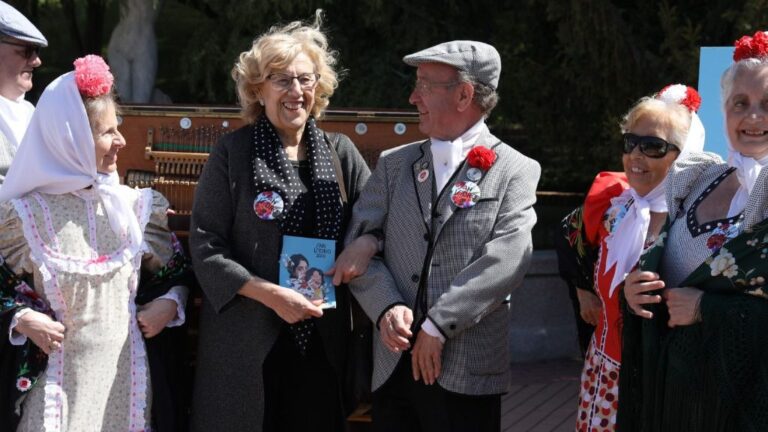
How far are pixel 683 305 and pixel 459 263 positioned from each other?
0.84m

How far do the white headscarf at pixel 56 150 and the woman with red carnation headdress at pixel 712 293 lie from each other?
1947 millimetres

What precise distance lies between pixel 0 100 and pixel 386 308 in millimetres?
1904

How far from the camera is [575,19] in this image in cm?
707

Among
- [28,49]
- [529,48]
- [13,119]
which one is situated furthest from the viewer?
[529,48]

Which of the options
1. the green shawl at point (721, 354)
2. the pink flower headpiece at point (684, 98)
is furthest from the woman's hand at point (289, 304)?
the pink flower headpiece at point (684, 98)

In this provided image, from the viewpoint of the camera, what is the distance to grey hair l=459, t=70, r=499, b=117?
3.70 meters

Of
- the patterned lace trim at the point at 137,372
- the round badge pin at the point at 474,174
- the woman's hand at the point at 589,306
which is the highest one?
the round badge pin at the point at 474,174

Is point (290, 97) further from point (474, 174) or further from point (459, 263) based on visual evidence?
point (459, 263)

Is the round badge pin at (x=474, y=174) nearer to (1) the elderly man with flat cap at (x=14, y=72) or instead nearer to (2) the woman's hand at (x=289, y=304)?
(2) the woman's hand at (x=289, y=304)

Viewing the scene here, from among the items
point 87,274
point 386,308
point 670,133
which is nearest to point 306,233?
point 386,308

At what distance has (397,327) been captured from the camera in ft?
11.7

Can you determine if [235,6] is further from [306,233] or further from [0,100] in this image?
[306,233]

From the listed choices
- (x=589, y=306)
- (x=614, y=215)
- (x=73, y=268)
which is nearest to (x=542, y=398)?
(x=589, y=306)

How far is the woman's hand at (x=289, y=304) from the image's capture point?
3.74 m
